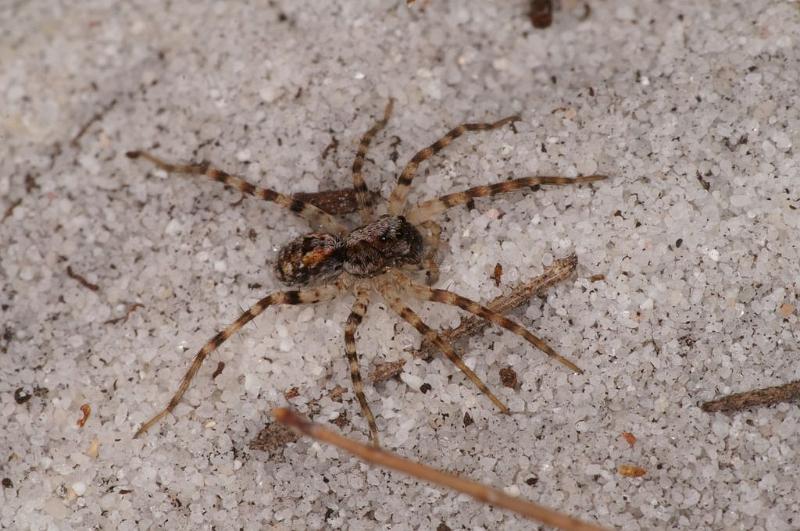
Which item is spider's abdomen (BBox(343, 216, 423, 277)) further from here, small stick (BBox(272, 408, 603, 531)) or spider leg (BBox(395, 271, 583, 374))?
small stick (BBox(272, 408, 603, 531))

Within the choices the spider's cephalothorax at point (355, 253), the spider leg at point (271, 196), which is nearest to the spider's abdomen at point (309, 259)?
the spider's cephalothorax at point (355, 253)

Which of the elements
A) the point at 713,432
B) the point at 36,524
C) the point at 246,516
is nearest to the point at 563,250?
the point at 713,432

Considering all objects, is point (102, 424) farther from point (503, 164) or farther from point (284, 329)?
point (503, 164)

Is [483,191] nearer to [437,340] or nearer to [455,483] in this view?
[437,340]

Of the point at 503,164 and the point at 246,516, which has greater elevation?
the point at 503,164

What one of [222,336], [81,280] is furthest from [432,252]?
[81,280]

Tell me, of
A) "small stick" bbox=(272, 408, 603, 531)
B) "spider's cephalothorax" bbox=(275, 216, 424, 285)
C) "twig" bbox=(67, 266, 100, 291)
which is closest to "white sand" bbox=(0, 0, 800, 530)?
"twig" bbox=(67, 266, 100, 291)

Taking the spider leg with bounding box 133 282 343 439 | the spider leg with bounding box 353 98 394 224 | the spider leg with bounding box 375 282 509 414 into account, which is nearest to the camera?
the spider leg with bounding box 375 282 509 414
